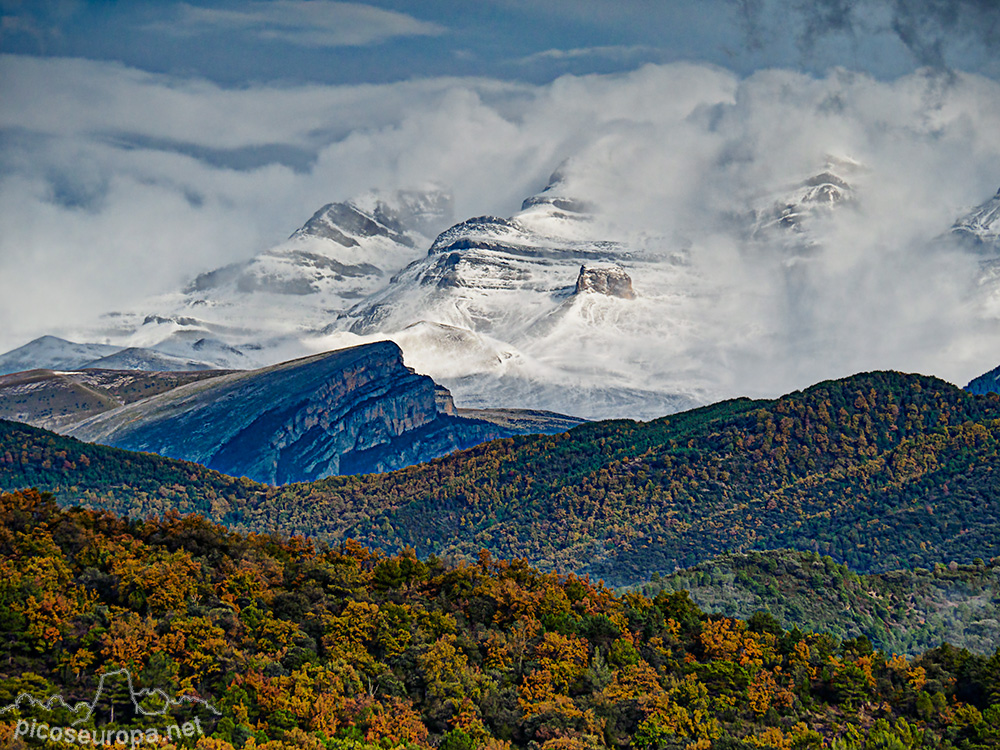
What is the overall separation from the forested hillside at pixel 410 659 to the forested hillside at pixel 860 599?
4134 centimetres

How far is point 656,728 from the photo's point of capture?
110 metres

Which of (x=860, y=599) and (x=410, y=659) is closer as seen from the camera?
(x=410, y=659)

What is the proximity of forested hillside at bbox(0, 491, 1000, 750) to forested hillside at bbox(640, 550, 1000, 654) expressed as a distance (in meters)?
41.3

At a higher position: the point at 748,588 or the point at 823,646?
the point at 748,588

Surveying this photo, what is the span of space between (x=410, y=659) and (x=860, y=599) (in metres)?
88.6

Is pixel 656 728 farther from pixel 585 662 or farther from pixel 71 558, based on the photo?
pixel 71 558

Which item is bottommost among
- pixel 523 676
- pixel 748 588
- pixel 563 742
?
pixel 563 742

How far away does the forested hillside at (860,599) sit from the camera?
182 metres

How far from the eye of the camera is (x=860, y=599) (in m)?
190

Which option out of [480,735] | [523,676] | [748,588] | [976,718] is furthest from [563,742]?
[748,588]

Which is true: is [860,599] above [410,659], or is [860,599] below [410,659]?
above

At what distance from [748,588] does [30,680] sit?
11342 cm

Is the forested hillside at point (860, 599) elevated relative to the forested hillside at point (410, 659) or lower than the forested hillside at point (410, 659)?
elevated

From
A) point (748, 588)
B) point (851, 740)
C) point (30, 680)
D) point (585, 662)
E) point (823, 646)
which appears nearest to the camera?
point (30, 680)
